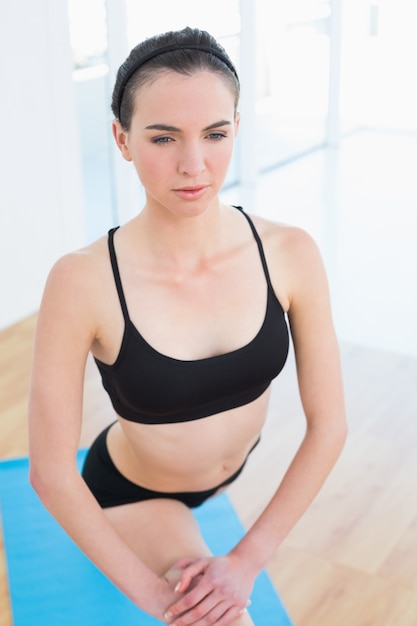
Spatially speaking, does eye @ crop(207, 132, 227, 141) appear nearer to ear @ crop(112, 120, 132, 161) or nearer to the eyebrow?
the eyebrow

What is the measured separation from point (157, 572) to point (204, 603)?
0.40ft

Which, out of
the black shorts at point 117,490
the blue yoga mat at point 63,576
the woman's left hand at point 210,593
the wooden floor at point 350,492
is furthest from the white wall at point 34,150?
the woman's left hand at point 210,593

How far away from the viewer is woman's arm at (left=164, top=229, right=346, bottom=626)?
149cm

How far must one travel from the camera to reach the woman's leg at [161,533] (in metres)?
1.49

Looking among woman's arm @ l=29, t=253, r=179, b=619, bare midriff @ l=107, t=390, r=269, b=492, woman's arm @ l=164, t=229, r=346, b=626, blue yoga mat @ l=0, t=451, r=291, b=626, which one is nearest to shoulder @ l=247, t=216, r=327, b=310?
woman's arm @ l=164, t=229, r=346, b=626

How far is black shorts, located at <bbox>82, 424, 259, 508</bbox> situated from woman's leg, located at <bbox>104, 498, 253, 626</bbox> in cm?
1

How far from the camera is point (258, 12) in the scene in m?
5.43

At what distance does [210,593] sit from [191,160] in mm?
675

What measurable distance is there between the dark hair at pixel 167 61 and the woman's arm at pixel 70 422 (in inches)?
10.6

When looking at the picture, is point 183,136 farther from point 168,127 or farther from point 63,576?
point 63,576

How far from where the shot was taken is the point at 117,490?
65.6 inches

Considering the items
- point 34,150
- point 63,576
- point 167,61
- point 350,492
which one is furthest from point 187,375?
point 34,150

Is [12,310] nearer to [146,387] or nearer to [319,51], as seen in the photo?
[146,387]

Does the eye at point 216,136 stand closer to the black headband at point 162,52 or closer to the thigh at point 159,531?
the black headband at point 162,52
